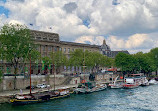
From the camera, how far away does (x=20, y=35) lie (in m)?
73.2

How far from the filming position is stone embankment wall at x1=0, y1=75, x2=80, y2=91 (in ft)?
233

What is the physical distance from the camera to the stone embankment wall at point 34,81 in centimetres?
7088

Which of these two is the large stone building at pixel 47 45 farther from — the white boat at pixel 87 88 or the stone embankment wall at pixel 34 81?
the white boat at pixel 87 88

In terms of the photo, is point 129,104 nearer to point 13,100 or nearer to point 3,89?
point 13,100

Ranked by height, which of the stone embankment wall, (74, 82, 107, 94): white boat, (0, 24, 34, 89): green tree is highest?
(0, 24, 34, 89): green tree

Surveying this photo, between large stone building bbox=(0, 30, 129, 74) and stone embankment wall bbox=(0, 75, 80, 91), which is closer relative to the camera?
stone embankment wall bbox=(0, 75, 80, 91)

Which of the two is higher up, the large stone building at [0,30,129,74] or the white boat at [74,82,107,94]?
the large stone building at [0,30,129,74]

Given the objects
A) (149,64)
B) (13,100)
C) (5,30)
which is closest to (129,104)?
(13,100)

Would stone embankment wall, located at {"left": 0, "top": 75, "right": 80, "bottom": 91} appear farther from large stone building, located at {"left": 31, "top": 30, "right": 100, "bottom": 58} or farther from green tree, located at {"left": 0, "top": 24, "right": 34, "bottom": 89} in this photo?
large stone building, located at {"left": 31, "top": 30, "right": 100, "bottom": 58}

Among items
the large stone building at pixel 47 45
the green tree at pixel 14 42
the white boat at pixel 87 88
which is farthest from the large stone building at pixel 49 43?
the white boat at pixel 87 88

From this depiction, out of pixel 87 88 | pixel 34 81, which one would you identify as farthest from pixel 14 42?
pixel 87 88

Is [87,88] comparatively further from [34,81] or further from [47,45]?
[47,45]

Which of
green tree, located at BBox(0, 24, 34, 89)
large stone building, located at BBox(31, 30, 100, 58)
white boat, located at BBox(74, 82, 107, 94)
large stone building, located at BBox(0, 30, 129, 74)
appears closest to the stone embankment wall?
green tree, located at BBox(0, 24, 34, 89)

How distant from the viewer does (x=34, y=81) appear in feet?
263
